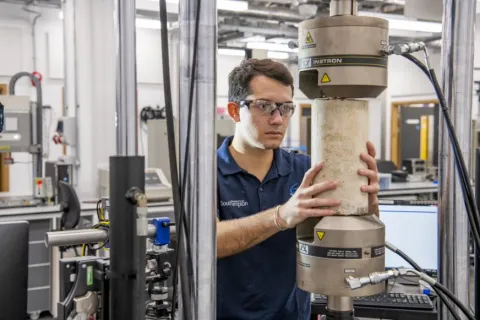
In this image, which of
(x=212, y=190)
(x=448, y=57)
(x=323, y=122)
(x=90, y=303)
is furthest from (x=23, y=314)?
(x=448, y=57)

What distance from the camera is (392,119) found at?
9859mm

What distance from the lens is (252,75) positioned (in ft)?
4.58

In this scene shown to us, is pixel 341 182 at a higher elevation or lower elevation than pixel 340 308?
higher

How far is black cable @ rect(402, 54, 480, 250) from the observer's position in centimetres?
67

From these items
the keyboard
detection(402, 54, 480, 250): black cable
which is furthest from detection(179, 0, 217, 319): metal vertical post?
the keyboard

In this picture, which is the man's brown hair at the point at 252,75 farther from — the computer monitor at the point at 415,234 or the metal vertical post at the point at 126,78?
the computer monitor at the point at 415,234

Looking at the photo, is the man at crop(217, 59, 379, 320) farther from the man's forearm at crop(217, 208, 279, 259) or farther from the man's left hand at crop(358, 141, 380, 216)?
the man's left hand at crop(358, 141, 380, 216)

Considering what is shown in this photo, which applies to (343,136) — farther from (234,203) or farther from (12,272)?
(234,203)

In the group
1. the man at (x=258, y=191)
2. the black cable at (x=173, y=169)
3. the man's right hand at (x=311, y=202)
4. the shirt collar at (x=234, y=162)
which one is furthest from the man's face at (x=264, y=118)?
the black cable at (x=173, y=169)

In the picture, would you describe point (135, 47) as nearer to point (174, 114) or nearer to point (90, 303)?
point (174, 114)

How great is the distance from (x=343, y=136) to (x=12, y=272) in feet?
2.04

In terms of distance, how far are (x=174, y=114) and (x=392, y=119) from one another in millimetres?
9687

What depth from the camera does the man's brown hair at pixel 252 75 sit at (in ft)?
4.54

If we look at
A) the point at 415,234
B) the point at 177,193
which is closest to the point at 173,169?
the point at 177,193
